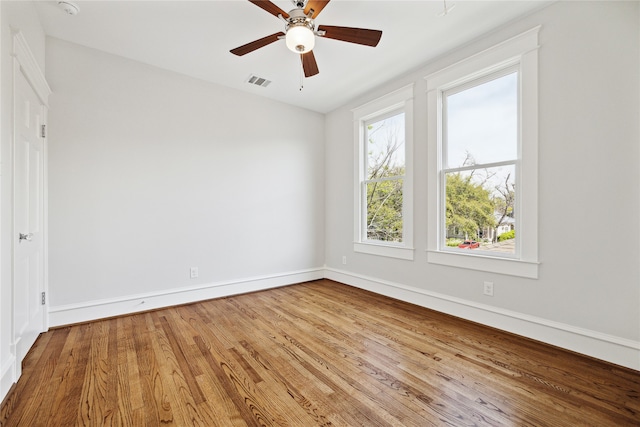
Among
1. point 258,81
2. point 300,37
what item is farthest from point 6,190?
point 258,81

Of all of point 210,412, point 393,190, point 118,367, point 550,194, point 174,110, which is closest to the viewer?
point 210,412

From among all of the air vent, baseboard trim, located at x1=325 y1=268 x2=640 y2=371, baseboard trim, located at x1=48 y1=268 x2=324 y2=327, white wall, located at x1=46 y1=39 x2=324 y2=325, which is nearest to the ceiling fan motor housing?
the air vent

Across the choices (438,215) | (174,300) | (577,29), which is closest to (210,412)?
(174,300)

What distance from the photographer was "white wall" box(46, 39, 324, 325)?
291 centimetres

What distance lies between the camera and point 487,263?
9.21 feet

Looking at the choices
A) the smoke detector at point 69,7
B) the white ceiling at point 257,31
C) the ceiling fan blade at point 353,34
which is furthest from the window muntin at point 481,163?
the smoke detector at point 69,7

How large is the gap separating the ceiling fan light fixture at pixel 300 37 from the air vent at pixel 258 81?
1713 mm

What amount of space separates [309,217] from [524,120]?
315 cm

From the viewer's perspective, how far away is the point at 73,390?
1837mm

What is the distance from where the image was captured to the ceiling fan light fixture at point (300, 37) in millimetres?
2039

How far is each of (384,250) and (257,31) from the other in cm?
296

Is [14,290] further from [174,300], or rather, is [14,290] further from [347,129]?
[347,129]

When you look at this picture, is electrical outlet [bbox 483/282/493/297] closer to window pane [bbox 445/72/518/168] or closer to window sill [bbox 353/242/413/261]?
window sill [bbox 353/242/413/261]

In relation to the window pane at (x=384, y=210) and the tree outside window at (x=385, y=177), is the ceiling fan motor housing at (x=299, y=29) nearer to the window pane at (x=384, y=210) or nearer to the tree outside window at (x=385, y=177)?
the tree outside window at (x=385, y=177)
